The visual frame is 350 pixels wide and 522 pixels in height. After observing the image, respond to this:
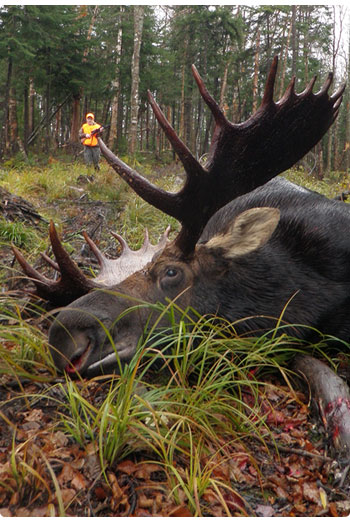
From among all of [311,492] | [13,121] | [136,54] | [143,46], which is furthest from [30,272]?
[13,121]

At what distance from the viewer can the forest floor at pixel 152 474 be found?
5.41ft

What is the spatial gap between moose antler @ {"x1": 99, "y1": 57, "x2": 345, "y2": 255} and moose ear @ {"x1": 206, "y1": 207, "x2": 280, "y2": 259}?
18 centimetres

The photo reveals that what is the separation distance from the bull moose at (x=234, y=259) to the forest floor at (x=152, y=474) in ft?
1.33

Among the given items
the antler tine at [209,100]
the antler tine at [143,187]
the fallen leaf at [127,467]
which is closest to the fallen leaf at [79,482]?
the fallen leaf at [127,467]

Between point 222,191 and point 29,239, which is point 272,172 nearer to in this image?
point 222,191

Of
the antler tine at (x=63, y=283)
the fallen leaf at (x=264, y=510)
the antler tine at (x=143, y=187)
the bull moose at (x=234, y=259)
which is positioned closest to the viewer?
the fallen leaf at (x=264, y=510)

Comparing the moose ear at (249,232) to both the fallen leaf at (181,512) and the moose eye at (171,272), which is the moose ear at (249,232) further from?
the fallen leaf at (181,512)

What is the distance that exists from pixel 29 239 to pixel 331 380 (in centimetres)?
382

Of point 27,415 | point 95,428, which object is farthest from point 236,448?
point 27,415

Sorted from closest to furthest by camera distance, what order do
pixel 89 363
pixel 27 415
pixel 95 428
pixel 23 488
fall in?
pixel 23 488 < pixel 95 428 < pixel 27 415 < pixel 89 363

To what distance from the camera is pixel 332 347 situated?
10.0 ft

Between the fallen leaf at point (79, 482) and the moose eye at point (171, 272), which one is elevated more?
the moose eye at point (171, 272)

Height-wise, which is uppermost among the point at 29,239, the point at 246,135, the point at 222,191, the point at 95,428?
the point at 246,135

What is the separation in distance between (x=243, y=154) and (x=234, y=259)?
29.1 inches
